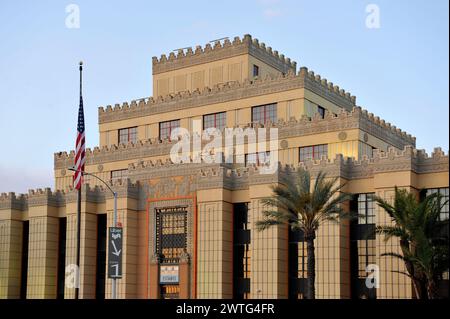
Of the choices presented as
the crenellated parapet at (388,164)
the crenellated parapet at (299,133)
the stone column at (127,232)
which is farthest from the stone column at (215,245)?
the crenellated parapet at (299,133)

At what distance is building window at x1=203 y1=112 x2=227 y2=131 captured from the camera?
7094 cm

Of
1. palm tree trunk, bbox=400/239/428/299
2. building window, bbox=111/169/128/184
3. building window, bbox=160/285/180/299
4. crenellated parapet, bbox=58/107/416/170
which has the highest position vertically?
crenellated parapet, bbox=58/107/416/170

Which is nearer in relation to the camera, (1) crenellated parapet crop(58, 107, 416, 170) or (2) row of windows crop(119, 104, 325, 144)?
(1) crenellated parapet crop(58, 107, 416, 170)

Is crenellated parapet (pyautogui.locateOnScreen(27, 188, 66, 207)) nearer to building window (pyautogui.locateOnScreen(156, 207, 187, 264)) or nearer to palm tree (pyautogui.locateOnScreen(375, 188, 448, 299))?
building window (pyautogui.locateOnScreen(156, 207, 187, 264))

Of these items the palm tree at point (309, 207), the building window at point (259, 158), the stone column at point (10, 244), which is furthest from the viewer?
the stone column at point (10, 244)

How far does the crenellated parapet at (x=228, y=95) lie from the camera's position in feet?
223

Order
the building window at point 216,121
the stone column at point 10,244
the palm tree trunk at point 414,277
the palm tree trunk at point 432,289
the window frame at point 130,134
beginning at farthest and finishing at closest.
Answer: the window frame at point 130,134, the stone column at point 10,244, the building window at point 216,121, the palm tree trunk at point 414,277, the palm tree trunk at point 432,289

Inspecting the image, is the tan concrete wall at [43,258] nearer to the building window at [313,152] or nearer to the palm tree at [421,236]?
the building window at [313,152]

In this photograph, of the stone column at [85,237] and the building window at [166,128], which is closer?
the stone column at [85,237]

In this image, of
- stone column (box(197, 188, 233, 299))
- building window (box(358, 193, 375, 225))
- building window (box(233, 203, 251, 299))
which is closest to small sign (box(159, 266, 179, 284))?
stone column (box(197, 188, 233, 299))

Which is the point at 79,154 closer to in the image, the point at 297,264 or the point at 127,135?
the point at 297,264

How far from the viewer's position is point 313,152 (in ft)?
211
